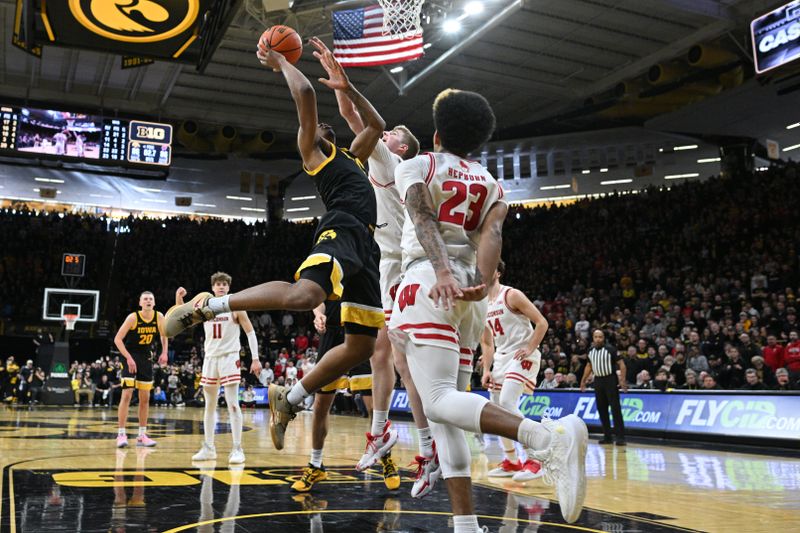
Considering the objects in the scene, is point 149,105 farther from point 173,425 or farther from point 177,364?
point 173,425

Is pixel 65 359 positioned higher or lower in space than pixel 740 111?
lower

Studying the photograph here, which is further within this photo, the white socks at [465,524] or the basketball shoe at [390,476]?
the basketball shoe at [390,476]

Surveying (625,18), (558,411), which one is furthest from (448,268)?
(625,18)

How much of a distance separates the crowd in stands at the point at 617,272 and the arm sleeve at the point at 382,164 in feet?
30.9

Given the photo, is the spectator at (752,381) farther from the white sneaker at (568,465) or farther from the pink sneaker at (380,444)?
the white sneaker at (568,465)

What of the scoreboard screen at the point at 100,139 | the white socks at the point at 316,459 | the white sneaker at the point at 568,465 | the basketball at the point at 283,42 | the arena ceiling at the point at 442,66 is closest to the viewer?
the white sneaker at the point at 568,465

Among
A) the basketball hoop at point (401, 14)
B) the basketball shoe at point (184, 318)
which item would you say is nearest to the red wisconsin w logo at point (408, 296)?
the basketball shoe at point (184, 318)

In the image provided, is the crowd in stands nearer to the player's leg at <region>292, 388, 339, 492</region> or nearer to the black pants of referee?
the black pants of referee

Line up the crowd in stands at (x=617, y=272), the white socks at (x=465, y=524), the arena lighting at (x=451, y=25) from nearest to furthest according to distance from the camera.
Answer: the white socks at (x=465, y=524) < the crowd in stands at (x=617, y=272) < the arena lighting at (x=451, y=25)

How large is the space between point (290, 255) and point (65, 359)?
11.6m

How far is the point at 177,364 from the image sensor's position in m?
28.2

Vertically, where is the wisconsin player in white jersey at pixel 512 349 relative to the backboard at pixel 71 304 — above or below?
below

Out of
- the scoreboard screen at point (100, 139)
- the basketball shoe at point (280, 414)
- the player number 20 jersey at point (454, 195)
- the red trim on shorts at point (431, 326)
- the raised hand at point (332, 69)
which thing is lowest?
the basketball shoe at point (280, 414)

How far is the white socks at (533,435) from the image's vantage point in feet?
10.1
